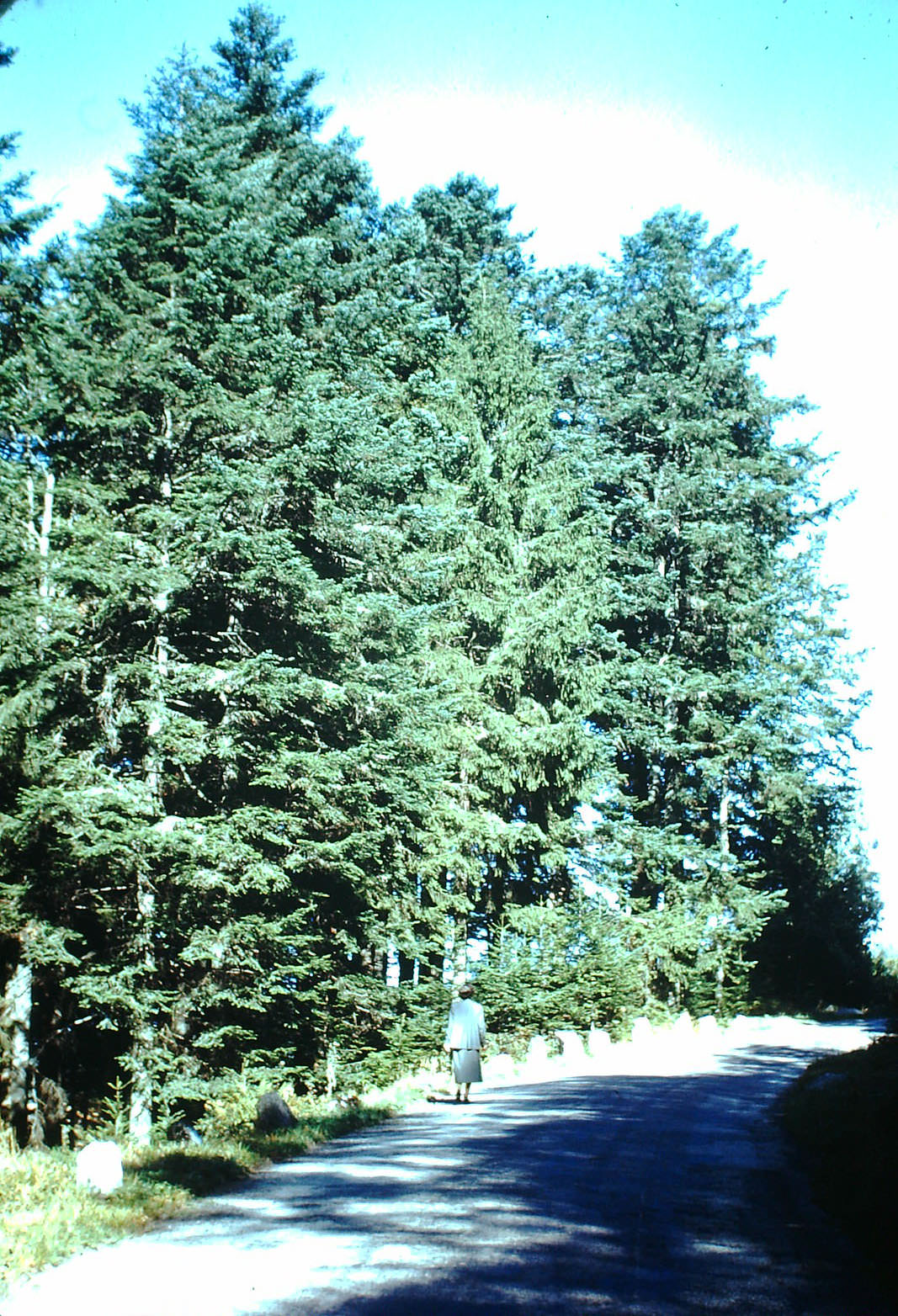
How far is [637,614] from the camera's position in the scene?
33.8 metres

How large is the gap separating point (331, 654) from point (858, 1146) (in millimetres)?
13677

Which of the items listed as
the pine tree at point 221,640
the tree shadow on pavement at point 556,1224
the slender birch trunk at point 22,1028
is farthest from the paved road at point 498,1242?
the slender birch trunk at point 22,1028

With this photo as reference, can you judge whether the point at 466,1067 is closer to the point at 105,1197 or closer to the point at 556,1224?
the point at 105,1197

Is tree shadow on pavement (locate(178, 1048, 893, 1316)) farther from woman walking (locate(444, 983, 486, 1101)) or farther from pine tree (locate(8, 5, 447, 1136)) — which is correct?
pine tree (locate(8, 5, 447, 1136))

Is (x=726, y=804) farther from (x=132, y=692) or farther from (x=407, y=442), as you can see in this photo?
(x=132, y=692)

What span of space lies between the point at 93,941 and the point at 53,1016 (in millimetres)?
2068

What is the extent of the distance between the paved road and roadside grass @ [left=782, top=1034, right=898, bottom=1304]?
175 mm

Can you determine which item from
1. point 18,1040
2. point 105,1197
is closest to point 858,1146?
point 105,1197

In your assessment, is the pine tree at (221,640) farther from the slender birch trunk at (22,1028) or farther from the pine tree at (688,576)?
the pine tree at (688,576)

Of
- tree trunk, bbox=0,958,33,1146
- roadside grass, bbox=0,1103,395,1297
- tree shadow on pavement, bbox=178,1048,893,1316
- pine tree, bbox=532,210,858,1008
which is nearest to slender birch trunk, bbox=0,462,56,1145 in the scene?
tree trunk, bbox=0,958,33,1146

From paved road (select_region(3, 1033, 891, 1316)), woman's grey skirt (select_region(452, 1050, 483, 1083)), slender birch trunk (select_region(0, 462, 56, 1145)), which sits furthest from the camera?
slender birch trunk (select_region(0, 462, 56, 1145))

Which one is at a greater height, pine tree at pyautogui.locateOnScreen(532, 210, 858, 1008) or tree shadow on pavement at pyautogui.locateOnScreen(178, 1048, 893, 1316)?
pine tree at pyautogui.locateOnScreen(532, 210, 858, 1008)

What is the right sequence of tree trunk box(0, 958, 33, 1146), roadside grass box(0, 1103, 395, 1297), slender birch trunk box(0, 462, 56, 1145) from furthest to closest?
tree trunk box(0, 958, 33, 1146) → slender birch trunk box(0, 462, 56, 1145) → roadside grass box(0, 1103, 395, 1297)

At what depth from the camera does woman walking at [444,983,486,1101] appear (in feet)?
45.7
